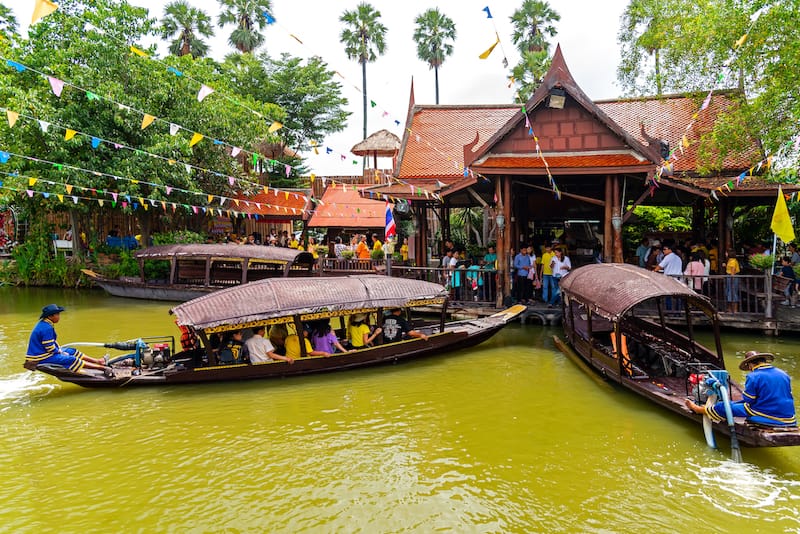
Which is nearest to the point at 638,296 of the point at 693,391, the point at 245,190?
the point at 693,391

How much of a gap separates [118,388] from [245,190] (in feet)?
59.8

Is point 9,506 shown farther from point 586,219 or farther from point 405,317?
point 586,219

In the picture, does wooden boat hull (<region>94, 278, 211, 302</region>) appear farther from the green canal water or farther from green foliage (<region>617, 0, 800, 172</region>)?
green foliage (<region>617, 0, 800, 172</region>)

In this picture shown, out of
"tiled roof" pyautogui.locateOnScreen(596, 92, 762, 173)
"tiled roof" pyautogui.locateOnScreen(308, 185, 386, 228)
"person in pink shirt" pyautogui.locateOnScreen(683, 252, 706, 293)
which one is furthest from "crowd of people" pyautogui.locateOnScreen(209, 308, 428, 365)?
"tiled roof" pyautogui.locateOnScreen(308, 185, 386, 228)

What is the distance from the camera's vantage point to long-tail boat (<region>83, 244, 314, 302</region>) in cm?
1905

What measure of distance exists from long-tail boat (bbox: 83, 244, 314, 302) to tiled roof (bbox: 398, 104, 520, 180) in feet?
17.6

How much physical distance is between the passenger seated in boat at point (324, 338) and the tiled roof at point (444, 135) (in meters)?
10.9

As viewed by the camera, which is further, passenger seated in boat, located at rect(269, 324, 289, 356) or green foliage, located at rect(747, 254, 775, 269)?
green foliage, located at rect(747, 254, 775, 269)

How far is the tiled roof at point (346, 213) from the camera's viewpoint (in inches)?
1057

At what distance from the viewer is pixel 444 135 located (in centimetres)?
2253

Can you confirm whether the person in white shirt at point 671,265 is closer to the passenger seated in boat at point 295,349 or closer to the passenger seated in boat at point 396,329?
the passenger seated in boat at point 396,329

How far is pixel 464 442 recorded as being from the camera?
7668 millimetres

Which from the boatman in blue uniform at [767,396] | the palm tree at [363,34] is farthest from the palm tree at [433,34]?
the boatman in blue uniform at [767,396]

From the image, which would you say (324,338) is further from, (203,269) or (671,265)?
(203,269)
